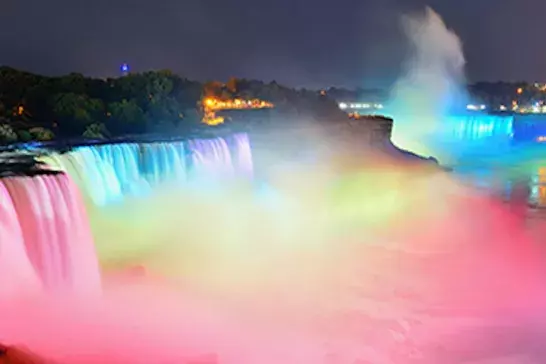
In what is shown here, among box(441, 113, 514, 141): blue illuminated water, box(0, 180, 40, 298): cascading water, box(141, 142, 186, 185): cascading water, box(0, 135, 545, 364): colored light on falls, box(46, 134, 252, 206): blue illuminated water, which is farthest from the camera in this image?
box(441, 113, 514, 141): blue illuminated water

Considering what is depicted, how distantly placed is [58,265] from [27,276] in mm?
881

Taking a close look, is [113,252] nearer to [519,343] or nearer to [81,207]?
[81,207]

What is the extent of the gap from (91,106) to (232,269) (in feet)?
55.1

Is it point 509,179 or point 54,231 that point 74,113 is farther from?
point 509,179

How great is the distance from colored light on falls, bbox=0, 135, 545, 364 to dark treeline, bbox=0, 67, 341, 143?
6.17 m

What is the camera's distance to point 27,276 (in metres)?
9.66

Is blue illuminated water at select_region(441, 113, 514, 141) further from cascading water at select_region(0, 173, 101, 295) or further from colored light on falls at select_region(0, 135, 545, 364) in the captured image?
cascading water at select_region(0, 173, 101, 295)

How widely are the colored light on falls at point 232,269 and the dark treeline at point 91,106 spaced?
6.17m

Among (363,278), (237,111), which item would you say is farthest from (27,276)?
(237,111)

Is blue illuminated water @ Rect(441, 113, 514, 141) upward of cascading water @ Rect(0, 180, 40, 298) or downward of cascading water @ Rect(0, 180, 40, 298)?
downward

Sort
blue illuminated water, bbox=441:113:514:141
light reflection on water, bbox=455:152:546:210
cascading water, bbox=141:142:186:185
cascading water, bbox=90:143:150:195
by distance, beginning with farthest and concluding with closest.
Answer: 1. blue illuminated water, bbox=441:113:514:141
2. light reflection on water, bbox=455:152:546:210
3. cascading water, bbox=141:142:186:185
4. cascading water, bbox=90:143:150:195

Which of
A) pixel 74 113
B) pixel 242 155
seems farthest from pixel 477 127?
pixel 74 113

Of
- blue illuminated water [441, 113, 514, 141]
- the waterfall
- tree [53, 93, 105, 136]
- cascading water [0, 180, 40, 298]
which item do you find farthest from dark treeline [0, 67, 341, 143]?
blue illuminated water [441, 113, 514, 141]

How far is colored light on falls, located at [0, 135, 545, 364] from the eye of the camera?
9.66 meters
